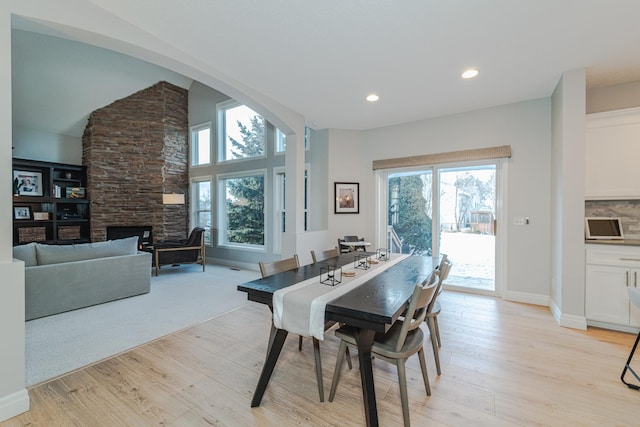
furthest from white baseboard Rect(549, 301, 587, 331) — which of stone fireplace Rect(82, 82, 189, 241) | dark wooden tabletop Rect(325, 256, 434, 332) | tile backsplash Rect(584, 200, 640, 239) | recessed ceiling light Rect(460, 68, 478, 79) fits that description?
stone fireplace Rect(82, 82, 189, 241)

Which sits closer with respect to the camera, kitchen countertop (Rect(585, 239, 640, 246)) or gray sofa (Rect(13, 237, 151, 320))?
kitchen countertop (Rect(585, 239, 640, 246))

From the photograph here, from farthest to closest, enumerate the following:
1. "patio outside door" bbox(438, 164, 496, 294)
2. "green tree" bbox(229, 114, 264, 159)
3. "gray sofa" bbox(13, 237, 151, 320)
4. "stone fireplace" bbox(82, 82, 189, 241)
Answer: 1. "stone fireplace" bbox(82, 82, 189, 241)
2. "green tree" bbox(229, 114, 264, 159)
3. "patio outside door" bbox(438, 164, 496, 294)
4. "gray sofa" bbox(13, 237, 151, 320)

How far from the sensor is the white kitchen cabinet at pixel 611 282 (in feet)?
8.82

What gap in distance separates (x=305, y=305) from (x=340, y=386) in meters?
0.85

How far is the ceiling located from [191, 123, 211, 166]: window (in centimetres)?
394

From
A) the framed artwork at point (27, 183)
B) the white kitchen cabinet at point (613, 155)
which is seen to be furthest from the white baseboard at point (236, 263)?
the white kitchen cabinet at point (613, 155)

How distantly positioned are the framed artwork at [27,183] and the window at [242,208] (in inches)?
151

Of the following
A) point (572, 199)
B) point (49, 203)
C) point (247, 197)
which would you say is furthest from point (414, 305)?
point (49, 203)

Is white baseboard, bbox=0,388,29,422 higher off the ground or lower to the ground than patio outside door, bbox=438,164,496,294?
lower

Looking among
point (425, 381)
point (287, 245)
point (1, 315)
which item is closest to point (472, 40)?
point (425, 381)

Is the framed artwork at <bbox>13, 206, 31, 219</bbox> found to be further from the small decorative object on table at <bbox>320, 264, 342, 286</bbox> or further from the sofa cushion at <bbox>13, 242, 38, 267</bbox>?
the small decorative object on table at <bbox>320, 264, 342, 286</bbox>

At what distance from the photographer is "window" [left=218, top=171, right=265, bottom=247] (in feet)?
19.5

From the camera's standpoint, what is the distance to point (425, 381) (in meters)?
1.81

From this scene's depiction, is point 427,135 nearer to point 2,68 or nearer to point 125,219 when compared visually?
point 2,68
